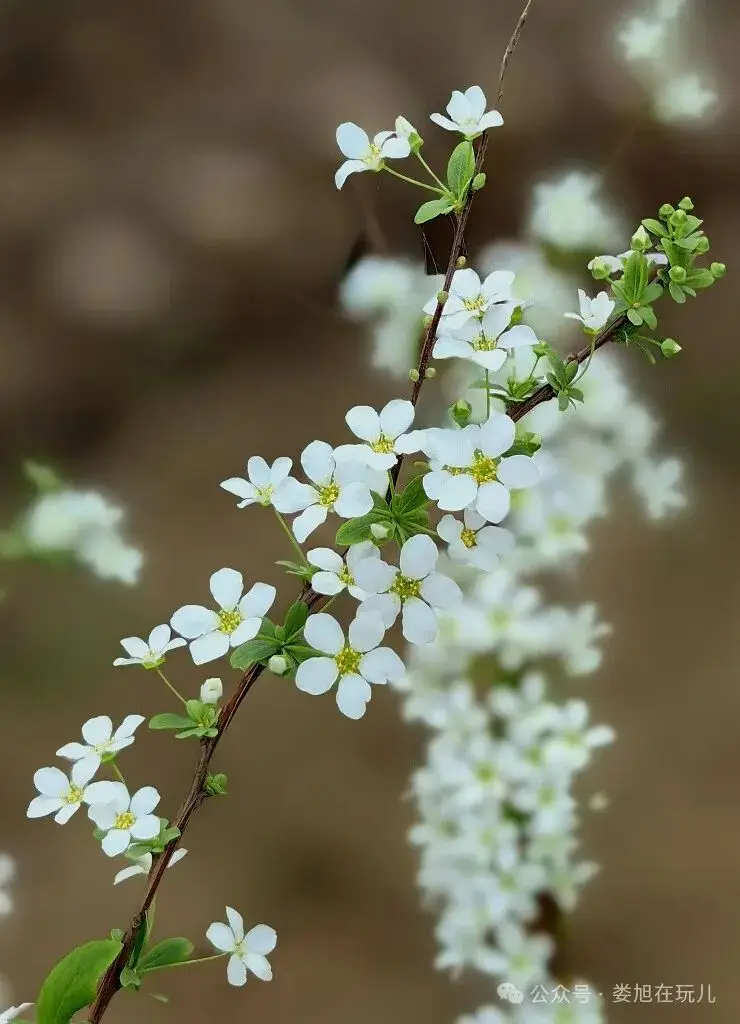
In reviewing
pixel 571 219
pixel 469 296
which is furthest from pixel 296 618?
pixel 571 219

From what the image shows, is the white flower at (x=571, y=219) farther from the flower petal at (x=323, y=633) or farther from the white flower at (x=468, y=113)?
the flower petal at (x=323, y=633)

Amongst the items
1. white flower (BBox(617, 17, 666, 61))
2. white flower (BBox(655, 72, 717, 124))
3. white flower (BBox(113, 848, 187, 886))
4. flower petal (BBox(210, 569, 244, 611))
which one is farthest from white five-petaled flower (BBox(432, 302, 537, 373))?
white flower (BBox(617, 17, 666, 61))

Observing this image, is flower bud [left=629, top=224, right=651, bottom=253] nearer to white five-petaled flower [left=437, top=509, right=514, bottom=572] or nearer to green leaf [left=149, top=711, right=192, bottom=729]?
white five-petaled flower [left=437, top=509, right=514, bottom=572]

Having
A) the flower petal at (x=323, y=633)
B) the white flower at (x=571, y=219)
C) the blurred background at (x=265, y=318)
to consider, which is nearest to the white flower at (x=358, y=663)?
the flower petal at (x=323, y=633)

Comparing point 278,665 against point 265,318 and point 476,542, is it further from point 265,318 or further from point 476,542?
point 265,318

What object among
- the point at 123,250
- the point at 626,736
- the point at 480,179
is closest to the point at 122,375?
the point at 123,250
